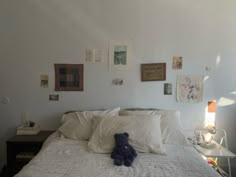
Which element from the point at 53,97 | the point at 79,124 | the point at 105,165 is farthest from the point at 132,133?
the point at 53,97

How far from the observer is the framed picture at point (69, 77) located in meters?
2.91

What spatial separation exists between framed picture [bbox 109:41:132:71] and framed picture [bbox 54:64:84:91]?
0.38m

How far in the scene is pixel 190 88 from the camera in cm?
291

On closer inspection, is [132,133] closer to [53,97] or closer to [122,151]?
[122,151]

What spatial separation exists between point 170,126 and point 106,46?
121 cm

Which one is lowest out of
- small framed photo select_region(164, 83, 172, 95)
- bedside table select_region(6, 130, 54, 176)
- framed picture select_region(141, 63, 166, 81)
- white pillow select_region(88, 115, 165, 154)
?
bedside table select_region(6, 130, 54, 176)

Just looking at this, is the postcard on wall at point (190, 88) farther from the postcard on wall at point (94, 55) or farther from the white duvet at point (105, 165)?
the postcard on wall at point (94, 55)

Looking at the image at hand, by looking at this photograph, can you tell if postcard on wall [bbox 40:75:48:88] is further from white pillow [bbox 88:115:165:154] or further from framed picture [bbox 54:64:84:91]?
white pillow [bbox 88:115:165:154]

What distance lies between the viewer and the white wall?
286 cm

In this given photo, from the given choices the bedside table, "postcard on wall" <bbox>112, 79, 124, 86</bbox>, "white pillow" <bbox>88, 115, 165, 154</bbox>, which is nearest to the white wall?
"postcard on wall" <bbox>112, 79, 124, 86</bbox>

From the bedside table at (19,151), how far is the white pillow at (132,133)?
0.78 metres

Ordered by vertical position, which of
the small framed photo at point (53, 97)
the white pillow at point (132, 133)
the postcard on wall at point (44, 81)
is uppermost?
the postcard on wall at point (44, 81)

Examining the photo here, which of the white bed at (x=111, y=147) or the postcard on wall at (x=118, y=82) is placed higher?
the postcard on wall at (x=118, y=82)

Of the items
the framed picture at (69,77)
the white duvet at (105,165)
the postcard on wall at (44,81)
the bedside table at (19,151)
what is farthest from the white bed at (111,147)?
the postcard on wall at (44,81)
